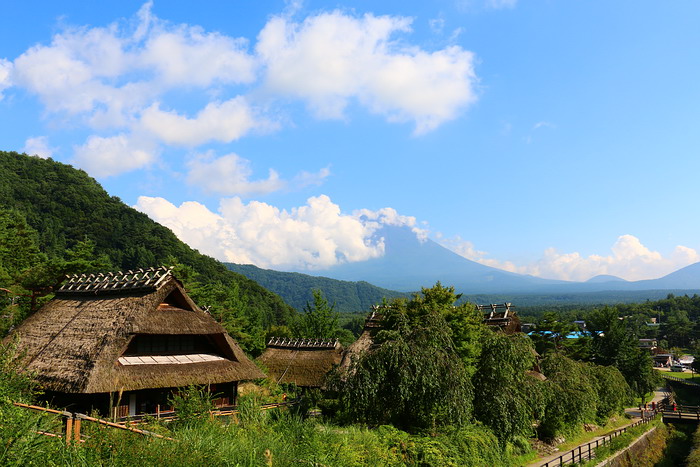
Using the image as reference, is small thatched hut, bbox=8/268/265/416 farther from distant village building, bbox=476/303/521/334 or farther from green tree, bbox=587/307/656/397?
green tree, bbox=587/307/656/397

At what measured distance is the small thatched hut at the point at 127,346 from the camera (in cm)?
1684

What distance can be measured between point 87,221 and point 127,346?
6550 cm

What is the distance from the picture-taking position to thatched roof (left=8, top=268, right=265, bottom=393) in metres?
16.7

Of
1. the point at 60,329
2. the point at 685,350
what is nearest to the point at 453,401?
the point at 60,329

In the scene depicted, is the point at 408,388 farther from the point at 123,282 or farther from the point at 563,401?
the point at 123,282

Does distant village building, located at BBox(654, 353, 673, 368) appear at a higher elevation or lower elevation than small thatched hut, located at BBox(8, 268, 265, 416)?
lower

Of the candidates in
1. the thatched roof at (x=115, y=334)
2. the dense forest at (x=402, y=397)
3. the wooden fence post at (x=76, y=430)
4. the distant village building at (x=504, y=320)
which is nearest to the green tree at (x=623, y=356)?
the dense forest at (x=402, y=397)

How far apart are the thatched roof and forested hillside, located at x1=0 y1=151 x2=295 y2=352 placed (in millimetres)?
41765

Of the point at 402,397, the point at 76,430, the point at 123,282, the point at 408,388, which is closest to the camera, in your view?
the point at 76,430

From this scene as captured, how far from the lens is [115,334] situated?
1773 cm

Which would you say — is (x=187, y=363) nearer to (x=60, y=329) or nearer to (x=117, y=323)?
(x=117, y=323)

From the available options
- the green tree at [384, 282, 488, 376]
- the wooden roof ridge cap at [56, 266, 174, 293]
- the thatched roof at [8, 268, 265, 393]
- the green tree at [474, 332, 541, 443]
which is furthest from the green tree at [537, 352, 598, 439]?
the wooden roof ridge cap at [56, 266, 174, 293]

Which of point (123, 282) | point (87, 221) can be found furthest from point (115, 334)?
point (87, 221)

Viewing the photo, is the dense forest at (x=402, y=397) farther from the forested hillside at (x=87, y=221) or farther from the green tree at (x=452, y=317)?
the forested hillside at (x=87, y=221)
